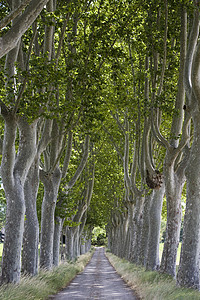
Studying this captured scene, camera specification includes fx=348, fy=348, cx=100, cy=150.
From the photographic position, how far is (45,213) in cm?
1407

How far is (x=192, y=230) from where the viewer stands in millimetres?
9000

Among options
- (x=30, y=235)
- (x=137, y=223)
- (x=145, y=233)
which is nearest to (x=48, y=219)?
(x=30, y=235)

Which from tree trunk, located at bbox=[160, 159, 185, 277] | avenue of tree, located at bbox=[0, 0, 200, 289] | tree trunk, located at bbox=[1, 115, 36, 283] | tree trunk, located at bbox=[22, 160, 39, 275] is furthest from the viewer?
tree trunk, located at bbox=[160, 159, 185, 277]

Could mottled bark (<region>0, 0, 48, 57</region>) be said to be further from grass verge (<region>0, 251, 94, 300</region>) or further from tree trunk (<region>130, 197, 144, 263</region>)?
tree trunk (<region>130, 197, 144, 263</region>)

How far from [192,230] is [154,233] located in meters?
5.24

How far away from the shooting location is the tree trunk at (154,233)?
45.7 ft

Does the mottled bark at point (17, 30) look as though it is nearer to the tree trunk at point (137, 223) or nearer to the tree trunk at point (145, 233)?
the tree trunk at point (145, 233)

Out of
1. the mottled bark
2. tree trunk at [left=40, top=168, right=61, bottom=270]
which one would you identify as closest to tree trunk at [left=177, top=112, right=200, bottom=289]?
the mottled bark

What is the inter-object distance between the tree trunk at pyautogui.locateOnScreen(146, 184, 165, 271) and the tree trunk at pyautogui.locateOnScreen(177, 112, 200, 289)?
16.2 ft

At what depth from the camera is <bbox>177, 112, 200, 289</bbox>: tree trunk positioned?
883 cm

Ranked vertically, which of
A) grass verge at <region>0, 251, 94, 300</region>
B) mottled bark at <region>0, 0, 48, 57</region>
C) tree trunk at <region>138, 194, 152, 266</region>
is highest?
mottled bark at <region>0, 0, 48, 57</region>

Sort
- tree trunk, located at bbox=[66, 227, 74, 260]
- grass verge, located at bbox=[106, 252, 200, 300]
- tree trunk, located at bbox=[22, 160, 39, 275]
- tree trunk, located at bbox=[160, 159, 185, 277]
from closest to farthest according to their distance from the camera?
grass verge, located at bbox=[106, 252, 200, 300], tree trunk, located at bbox=[22, 160, 39, 275], tree trunk, located at bbox=[160, 159, 185, 277], tree trunk, located at bbox=[66, 227, 74, 260]

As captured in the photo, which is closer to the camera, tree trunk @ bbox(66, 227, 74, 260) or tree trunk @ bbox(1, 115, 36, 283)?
tree trunk @ bbox(1, 115, 36, 283)

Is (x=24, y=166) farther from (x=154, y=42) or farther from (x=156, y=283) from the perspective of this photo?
(x=154, y=42)
